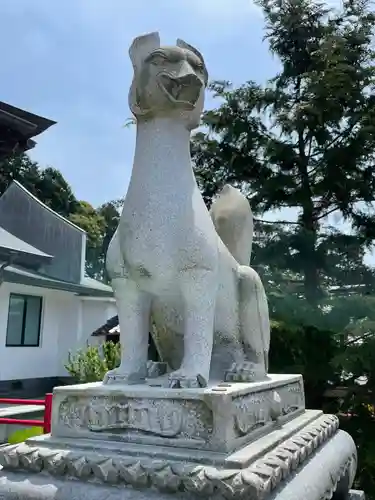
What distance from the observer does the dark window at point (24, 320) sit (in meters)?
10.7

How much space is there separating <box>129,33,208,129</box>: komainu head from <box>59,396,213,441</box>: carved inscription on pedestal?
104cm

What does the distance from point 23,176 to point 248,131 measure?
54.8ft

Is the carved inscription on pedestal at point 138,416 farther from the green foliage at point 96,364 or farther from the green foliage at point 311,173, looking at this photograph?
the green foliage at point 96,364

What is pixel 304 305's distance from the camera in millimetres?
5578

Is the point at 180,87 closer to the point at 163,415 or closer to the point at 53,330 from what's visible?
the point at 163,415

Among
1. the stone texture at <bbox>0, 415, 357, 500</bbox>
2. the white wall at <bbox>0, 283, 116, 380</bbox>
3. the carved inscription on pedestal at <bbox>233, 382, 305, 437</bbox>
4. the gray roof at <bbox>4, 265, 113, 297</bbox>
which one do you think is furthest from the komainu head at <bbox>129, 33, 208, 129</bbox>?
the white wall at <bbox>0, 283, 116, 380</bbox>

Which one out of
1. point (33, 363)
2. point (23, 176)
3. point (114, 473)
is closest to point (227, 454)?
point (114, 473)

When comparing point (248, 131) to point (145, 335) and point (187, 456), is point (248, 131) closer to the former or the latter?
point (145, 335)

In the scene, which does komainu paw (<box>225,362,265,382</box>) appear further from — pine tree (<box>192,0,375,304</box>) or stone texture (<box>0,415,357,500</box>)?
pine tree (<box>192,0,375,304</box>)

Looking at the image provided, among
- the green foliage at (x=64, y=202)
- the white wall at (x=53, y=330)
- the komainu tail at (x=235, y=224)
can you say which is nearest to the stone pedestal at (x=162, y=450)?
the komainu tail at (x=235, y=224)

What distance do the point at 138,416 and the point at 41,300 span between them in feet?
34.5

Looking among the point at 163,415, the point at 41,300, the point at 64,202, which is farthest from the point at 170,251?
the point at 64,202

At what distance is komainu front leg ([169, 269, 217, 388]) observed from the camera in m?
1.77

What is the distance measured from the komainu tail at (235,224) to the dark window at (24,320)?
9062 mm
